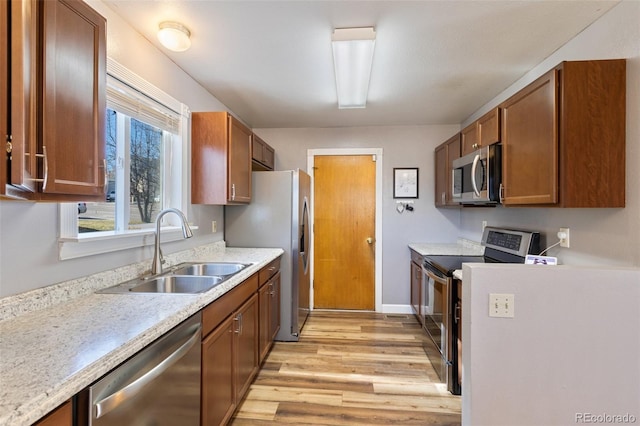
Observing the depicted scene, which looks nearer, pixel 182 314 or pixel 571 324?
pixel 182 314

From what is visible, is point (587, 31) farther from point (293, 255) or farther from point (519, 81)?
point (293, 255)

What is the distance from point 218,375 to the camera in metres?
1.63

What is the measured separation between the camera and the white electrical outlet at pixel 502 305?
1.42m

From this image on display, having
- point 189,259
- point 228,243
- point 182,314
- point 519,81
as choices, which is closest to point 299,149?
point 228,243

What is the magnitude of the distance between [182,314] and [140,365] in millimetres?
245

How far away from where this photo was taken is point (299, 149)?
13.1 feet

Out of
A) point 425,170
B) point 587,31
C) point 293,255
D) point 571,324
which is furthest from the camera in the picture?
point 425,170

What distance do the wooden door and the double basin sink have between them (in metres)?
1.84

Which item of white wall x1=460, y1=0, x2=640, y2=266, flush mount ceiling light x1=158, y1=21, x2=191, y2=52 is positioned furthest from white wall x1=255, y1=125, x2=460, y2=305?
flush mount ceiling light x1=158, y1=21, x2=191, y2=52

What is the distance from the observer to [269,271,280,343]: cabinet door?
8.94 ft

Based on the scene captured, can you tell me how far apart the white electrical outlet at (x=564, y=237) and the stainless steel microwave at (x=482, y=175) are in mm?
408

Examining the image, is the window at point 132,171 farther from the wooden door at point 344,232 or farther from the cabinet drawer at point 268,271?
the wooden door at point 344,232

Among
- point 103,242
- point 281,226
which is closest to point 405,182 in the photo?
point 281,226

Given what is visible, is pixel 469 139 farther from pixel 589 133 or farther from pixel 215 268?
pixel 215 268
